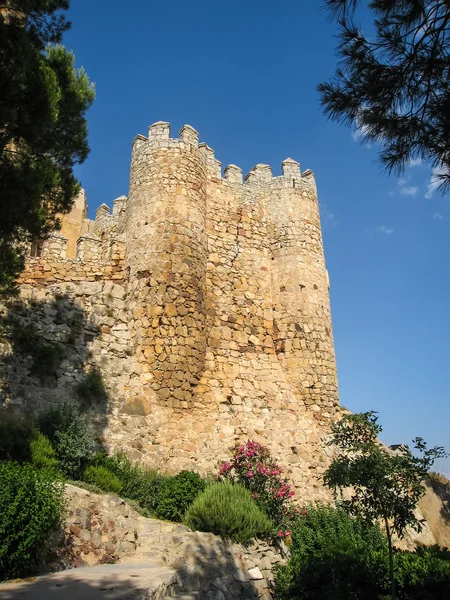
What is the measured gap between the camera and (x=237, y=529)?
9469mm

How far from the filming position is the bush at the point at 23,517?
6.35 metres

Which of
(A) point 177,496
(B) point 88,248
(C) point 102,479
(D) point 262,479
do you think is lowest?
(A) point 177,496

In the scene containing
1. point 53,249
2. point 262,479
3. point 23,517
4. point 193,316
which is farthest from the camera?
point 53,249

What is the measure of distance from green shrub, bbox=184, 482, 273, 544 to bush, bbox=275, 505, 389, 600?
0.88 m

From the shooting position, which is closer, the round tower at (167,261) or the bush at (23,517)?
the bush at (23,517)

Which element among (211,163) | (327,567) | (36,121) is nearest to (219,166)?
(211,163)

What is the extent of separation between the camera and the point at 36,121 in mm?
7621

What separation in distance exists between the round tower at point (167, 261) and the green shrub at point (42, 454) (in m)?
3.29

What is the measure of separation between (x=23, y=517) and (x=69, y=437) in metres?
3.64

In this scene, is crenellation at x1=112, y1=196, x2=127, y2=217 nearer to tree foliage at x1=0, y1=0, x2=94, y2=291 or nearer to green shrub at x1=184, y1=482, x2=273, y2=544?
tree foliage at x1=0, y1=0, x2=94, y2=291

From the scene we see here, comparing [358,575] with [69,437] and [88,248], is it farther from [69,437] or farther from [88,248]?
[88,248]

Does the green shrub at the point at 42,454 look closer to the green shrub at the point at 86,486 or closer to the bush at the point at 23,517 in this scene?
the green shrub at the point at 86,486

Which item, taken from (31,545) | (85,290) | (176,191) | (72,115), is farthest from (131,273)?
(31,545)

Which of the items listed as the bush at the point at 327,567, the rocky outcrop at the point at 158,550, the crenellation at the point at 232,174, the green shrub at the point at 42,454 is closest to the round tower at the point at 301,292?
the crenellation at the point at 232,174
